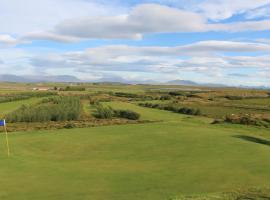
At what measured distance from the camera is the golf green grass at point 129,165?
14.5 metres

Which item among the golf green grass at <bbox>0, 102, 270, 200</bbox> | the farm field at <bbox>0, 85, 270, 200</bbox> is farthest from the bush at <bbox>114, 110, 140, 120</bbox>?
the golf green grass at <bbox>0, 102, 270, 200</bbox>

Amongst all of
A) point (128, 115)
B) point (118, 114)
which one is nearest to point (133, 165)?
point (128, 115)

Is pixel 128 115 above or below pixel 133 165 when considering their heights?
below

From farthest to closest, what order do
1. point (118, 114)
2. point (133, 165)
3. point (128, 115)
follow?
point (118, 114) → point (128, 115) → point (133, 165)

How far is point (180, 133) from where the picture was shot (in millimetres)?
31094

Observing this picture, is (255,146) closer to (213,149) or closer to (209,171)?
(213,149)

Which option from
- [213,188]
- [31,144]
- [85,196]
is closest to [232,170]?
[213,188]

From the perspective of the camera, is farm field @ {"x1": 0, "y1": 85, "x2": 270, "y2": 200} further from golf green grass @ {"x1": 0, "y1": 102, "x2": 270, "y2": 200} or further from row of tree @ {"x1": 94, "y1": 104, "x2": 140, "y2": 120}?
row of tree @ {"x1": 94, "y1": 104, "x2": 140, "y2": 120}

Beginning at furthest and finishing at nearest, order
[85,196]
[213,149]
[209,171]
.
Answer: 1. [213,149]
2. [209,171]
3. [85,196]

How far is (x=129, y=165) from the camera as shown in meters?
20.1

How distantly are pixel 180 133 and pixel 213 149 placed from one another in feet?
23.6

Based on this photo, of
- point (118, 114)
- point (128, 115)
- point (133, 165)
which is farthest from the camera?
point (118, 114)

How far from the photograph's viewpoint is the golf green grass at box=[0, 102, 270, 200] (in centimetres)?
1455

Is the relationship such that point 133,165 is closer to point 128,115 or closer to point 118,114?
point 128,115
